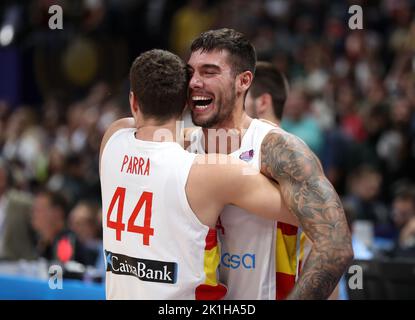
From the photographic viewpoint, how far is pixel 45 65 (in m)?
12.4

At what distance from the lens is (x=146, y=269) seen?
3838 millimetres

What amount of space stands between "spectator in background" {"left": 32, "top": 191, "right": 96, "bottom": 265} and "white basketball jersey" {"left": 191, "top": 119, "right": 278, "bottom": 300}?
3.20 metres

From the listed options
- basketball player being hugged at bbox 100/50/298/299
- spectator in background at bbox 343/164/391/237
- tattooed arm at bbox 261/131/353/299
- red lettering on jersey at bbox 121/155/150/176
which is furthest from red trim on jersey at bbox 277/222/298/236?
spectator in background at bbox 343/164/391/237

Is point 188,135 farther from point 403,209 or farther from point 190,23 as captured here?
point 190,23

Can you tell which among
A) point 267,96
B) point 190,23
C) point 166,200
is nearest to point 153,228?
point 166,200

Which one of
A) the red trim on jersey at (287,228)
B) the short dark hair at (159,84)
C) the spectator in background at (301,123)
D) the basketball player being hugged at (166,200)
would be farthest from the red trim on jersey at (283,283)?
the spectator in background at (301,123)

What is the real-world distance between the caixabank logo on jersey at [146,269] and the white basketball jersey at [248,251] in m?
0.35

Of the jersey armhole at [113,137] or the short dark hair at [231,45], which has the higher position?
the short dark hair at [231,45]

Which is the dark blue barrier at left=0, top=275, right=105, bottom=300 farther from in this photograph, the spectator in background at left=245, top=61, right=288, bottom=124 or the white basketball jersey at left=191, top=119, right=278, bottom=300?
the white basketball jersey at left=191, top=119, right=278, bottom=300

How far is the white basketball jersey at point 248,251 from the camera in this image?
401 cm

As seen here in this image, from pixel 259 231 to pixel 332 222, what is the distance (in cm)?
45

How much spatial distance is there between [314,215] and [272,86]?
5.68 ft

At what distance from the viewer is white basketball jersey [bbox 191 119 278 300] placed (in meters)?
4.01

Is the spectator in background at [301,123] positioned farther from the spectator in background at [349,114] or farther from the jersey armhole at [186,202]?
the jersey armhole at [186,202]
